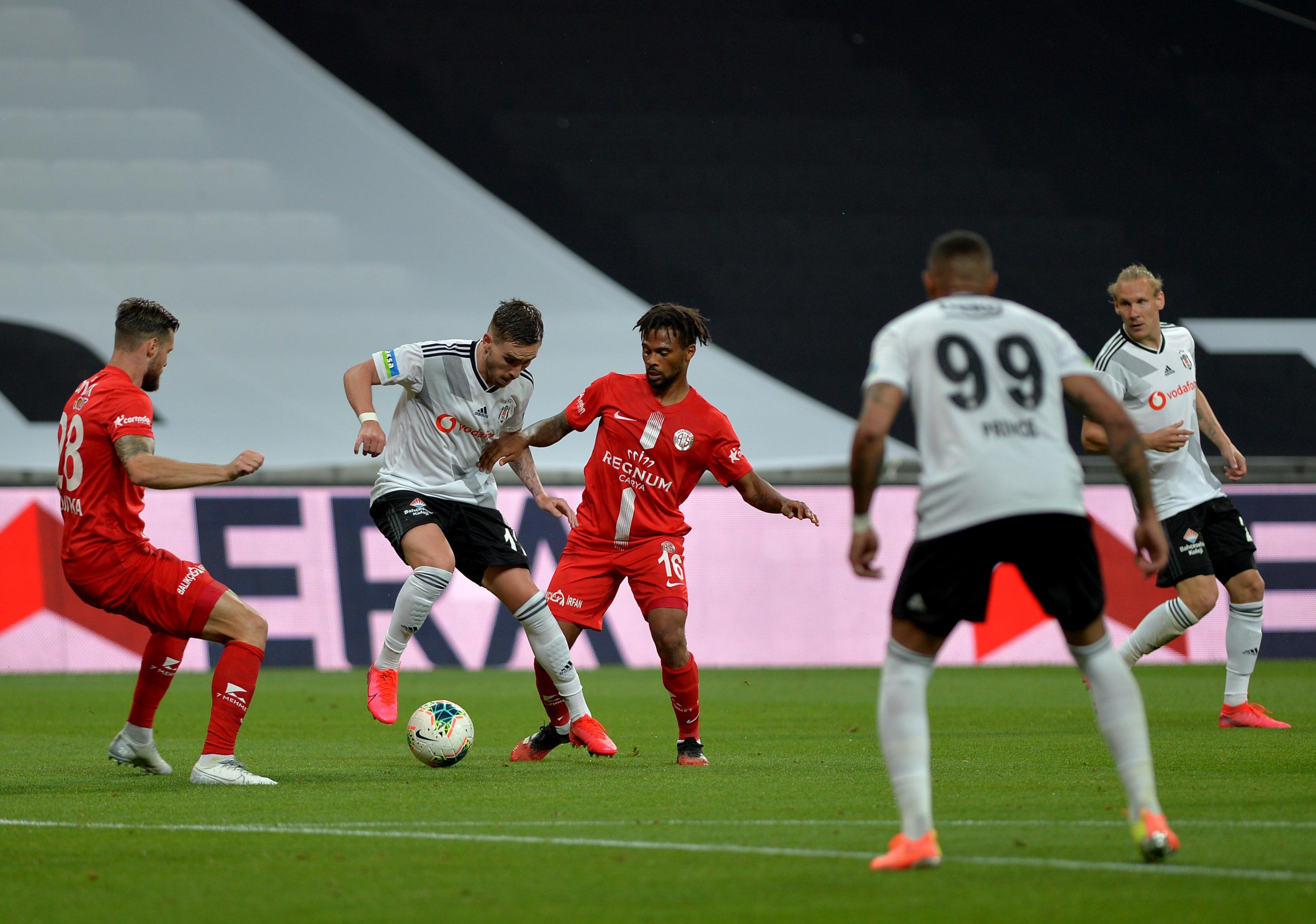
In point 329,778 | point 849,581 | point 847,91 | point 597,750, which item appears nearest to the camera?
point 329,778

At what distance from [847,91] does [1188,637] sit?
8501 millimetres

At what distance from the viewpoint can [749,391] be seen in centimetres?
1892

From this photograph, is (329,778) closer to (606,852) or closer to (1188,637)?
(606,852)

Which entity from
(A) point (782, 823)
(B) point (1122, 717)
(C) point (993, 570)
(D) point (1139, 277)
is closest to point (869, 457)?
(C) point (993, 570)

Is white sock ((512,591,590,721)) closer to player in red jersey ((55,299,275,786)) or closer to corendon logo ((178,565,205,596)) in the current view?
player in red jersey ((55,299,275,786))

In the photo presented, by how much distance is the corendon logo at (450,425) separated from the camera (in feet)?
25.8

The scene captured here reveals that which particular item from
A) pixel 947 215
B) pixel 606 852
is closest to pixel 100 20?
pixel 947 215

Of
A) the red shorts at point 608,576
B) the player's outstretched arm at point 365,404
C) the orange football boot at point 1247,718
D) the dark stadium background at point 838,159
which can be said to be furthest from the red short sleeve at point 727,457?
the dark stadium background at point 838,159

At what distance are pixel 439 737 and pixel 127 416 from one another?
2063 millimetres

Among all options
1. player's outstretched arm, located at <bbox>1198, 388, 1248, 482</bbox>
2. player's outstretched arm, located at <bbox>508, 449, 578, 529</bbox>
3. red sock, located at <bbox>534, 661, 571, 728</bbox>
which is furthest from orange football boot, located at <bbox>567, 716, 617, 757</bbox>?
player's outstretched arm, located at <bbox>1198, 388, 1248, 482</bbox>

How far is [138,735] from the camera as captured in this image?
23.3 feet

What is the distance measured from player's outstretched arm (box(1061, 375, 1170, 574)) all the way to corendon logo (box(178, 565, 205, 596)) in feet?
12.4

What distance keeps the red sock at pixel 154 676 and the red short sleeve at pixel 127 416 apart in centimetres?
117

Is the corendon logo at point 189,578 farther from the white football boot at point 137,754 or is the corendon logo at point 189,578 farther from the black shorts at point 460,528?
the black shorts at point 460,528
